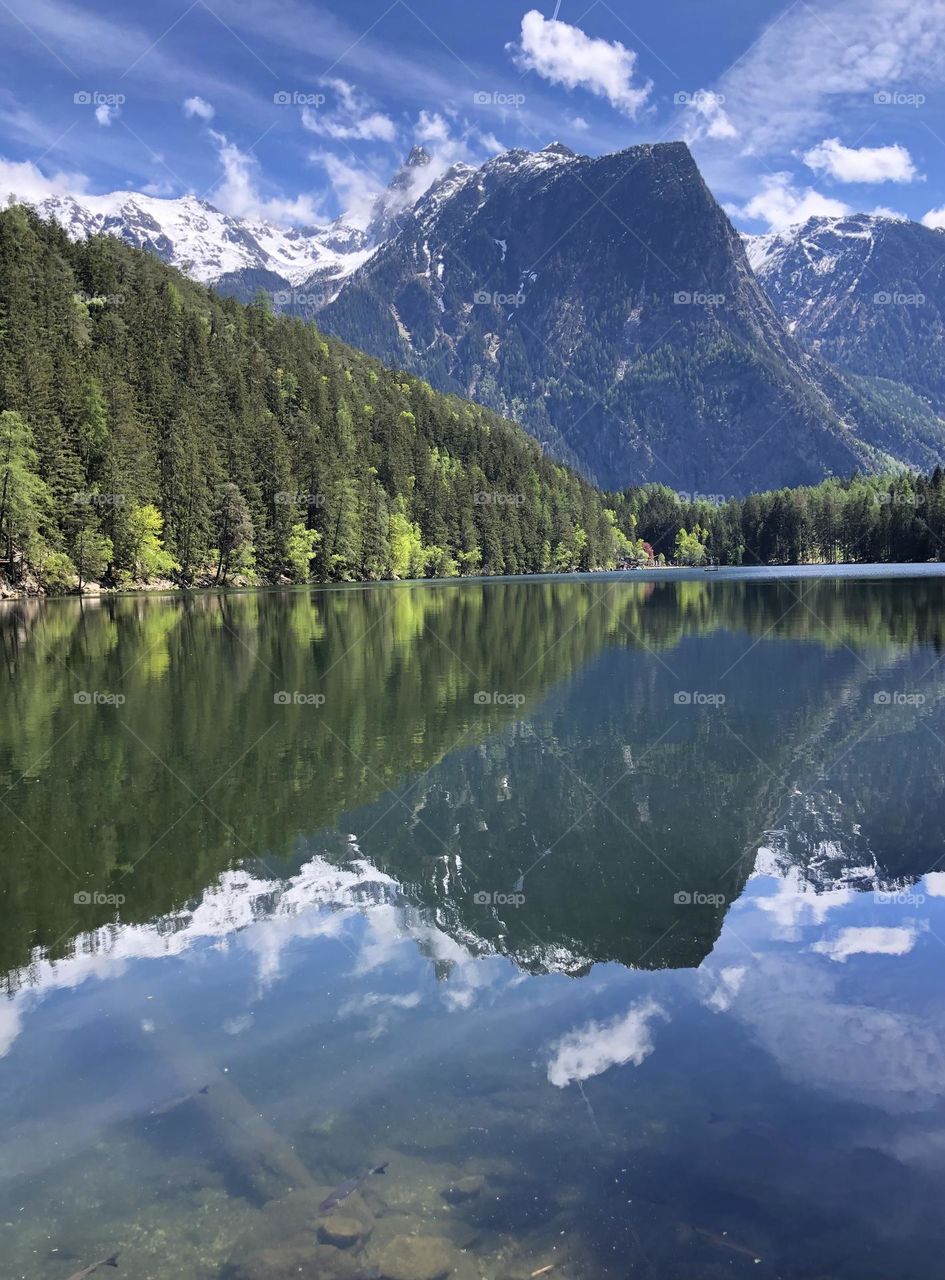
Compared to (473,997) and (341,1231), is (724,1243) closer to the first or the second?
(341,1231)

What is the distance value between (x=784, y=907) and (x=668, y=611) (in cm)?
5749

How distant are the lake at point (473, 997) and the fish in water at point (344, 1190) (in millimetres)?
58

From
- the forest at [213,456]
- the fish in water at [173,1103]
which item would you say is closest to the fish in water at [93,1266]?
the fish in water at [173,1103]

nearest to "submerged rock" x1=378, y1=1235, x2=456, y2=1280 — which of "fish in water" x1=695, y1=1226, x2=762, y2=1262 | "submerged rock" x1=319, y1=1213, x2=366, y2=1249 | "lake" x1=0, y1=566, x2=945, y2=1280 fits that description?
"lake" x1=0, y1=566, x2=945, y2=1280

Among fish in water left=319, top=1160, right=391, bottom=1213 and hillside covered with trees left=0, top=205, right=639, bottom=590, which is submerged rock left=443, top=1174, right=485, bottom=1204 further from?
hillside covered with trees left=0, top=205, right=639, bottom=590

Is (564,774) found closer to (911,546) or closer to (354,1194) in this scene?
(354,1194)

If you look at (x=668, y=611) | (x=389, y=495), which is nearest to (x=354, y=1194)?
(x=668, y=611)

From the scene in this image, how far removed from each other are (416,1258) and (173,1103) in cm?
292

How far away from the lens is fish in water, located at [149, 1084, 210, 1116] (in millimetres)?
7565

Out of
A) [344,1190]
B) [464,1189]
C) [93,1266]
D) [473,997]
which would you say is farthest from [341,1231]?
[473,997]

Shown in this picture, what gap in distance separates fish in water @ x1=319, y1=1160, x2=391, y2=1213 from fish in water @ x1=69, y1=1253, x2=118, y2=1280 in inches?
56.2

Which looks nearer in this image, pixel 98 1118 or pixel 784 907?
pixel 98 1118

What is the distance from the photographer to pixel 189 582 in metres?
108

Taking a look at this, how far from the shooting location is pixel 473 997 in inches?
379
